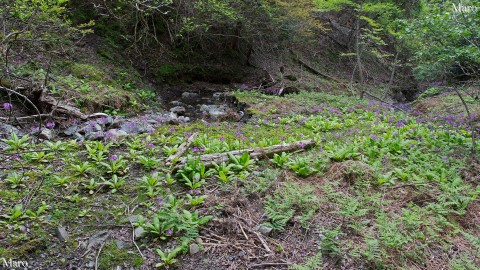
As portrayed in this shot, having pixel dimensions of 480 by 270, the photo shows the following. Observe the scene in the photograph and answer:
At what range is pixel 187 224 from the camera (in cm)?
319

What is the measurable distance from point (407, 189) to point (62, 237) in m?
4.30

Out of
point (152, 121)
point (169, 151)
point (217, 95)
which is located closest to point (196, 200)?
point (169, 151)

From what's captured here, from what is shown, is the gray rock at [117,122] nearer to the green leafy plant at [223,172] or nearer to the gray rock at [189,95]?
the green leafy plant at [223,172]

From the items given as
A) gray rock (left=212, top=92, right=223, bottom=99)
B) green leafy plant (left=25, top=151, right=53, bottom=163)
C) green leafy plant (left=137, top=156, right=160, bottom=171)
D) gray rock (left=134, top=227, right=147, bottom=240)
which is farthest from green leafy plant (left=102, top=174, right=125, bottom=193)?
gray rock (left=212, top=92, right=223, bottom=99)

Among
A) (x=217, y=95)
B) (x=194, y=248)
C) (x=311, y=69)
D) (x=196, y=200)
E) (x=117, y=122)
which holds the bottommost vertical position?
(x=217, y=95)

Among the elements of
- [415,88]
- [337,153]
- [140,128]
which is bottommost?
[415,88]

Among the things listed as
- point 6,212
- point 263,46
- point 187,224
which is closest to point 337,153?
point 187,224

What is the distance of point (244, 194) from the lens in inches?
151

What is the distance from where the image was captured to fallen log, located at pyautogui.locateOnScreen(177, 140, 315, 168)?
4.53 m

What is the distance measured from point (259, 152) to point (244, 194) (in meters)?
1.30

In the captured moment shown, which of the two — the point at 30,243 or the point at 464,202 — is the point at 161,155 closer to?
the point at 30,243

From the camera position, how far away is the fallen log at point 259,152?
4531mm

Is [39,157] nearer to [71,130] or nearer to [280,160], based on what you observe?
[71,130]

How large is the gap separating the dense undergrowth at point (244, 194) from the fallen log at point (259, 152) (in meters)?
0.14
